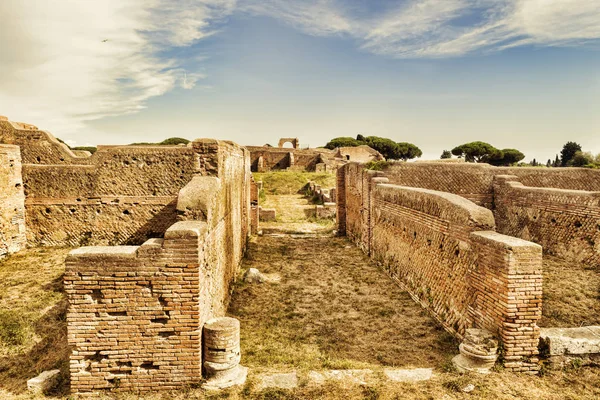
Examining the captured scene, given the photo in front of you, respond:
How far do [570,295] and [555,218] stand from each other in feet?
13.2

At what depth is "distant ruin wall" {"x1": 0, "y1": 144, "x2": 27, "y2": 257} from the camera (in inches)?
399

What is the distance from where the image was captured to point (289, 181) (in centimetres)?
3030

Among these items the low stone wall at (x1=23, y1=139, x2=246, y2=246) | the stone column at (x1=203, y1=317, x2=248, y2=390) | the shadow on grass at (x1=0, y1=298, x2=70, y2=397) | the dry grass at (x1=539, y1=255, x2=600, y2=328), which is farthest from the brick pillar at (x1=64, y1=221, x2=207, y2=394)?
the dry grass at (x1=539, y1=255, x2=600, y2=328)

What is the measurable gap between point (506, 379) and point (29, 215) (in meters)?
12.5

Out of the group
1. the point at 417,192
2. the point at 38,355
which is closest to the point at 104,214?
the point at 38,355

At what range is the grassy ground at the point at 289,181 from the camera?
29219mm

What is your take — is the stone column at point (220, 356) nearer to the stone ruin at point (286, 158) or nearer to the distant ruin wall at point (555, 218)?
the distant ruin wall at point (555, 218)

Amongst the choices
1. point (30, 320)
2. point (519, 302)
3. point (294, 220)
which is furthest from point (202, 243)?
point (294, 220)

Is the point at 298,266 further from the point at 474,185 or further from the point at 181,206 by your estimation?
the point at 474,185

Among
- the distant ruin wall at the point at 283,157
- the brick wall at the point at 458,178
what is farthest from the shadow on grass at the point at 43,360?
the distant ruin wall at the point at 283,157

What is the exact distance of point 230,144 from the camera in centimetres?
835

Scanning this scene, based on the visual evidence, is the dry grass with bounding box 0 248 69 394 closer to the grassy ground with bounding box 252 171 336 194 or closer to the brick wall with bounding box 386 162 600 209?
the brick wall with bounding box 386 162 600 209

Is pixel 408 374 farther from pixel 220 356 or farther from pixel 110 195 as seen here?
pixel 110 195

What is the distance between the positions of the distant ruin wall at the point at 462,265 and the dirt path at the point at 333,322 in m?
0.43
